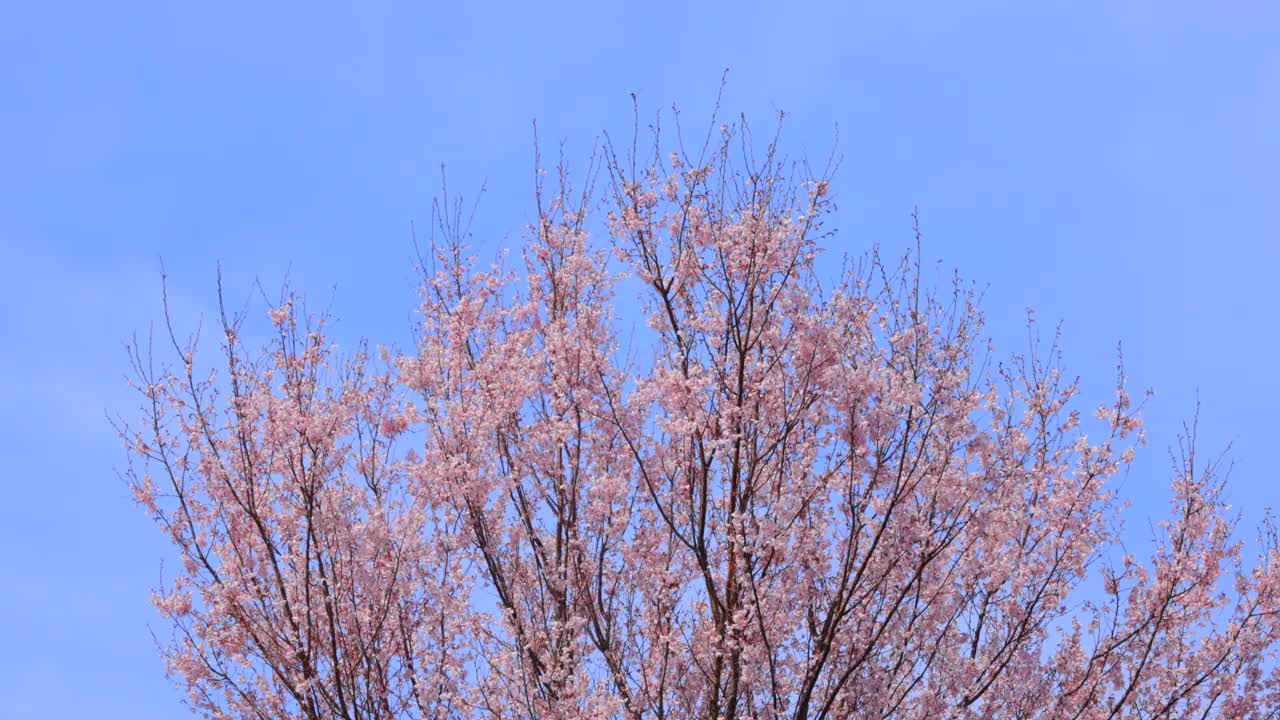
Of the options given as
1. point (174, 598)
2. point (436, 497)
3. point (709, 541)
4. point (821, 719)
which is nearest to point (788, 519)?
point (709, 541)

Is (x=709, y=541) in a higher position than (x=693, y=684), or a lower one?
higher

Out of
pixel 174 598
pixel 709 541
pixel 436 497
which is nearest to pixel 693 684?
pixel 709 541

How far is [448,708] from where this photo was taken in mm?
9273

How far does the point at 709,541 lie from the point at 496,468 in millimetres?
2171

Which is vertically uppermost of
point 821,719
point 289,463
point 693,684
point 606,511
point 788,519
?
point 289,463

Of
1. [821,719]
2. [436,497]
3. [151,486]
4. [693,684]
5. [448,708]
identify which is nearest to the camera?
[821,719]

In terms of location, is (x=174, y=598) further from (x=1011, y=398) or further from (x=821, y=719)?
(x=1011, y=398)

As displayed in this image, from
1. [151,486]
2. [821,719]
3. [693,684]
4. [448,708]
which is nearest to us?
[821,719]

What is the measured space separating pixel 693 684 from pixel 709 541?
141cm

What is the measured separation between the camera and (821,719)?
871 centimetres

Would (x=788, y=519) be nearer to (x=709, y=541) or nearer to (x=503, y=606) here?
(x=709, y=541)

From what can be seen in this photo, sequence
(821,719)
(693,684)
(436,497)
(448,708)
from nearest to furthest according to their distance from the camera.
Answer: (821,719)
(448,708)
(693,684)
(436,497)

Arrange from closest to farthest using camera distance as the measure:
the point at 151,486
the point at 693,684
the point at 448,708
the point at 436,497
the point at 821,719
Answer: the point at 821,719 → the point at 448,708 → the point at 693,684 → the point at 436,497 → the point at 151,486

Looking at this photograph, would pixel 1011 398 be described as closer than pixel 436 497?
No
